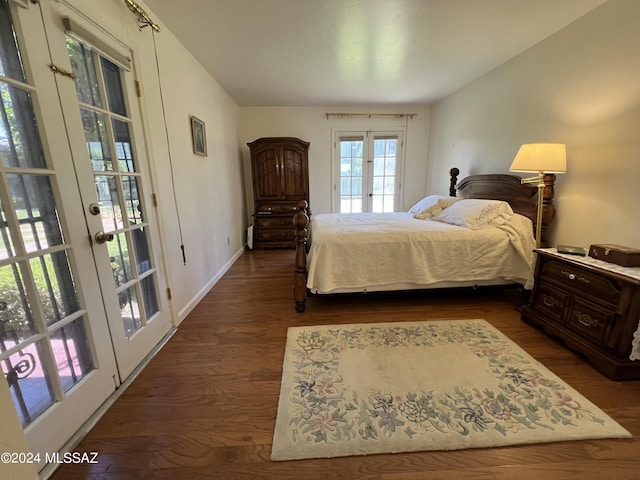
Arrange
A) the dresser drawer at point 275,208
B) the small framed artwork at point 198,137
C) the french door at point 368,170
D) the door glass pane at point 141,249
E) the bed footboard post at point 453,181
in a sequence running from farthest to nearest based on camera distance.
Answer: the french door at point 368,170, the dresser drawer at point 275,208, the bed footboard post at point 453,181, the small framed artwork at point 198,137, the door glass pane at point 141,249

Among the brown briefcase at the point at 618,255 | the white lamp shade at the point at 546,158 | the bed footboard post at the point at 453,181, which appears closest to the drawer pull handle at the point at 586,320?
the brown briefcase at the point at 618,255

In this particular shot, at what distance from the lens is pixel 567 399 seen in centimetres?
141

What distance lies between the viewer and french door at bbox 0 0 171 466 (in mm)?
1062

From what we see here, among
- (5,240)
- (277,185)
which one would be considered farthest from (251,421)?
(277,185)

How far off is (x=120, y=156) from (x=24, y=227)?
0.76 metres

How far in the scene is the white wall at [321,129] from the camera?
4598mm

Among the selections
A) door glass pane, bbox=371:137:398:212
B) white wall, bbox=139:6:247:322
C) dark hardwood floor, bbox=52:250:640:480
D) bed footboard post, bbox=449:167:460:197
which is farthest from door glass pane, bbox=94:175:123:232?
door glass pane, bbox=371:137:398:212

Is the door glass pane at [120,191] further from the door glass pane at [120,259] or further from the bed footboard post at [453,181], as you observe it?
the bed footboard post at [453,181]

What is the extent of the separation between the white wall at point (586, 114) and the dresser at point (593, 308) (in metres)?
0.53

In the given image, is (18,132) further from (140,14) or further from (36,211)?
(140,14)

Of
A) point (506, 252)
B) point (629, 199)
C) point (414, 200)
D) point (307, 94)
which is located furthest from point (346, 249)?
point (414, 200)

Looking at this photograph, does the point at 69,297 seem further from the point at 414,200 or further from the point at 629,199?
the point at 414,200

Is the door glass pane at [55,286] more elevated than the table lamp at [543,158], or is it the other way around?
the table lamp at [543,158]

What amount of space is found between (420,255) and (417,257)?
34 millimetres
